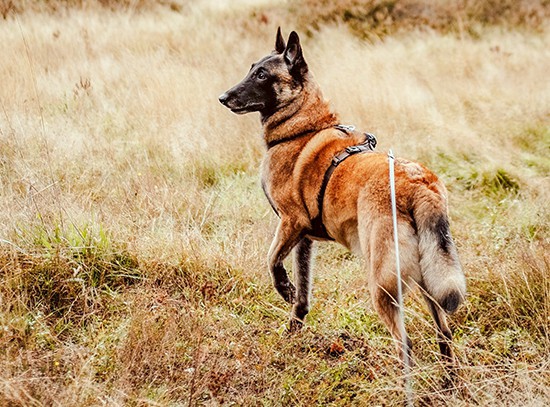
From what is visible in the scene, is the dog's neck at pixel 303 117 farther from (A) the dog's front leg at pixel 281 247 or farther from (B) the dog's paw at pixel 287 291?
(B) the dog's paw at pixel 287 291

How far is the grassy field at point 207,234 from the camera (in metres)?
2.93

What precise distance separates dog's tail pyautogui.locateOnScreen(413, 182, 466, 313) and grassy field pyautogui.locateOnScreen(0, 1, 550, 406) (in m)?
0.37

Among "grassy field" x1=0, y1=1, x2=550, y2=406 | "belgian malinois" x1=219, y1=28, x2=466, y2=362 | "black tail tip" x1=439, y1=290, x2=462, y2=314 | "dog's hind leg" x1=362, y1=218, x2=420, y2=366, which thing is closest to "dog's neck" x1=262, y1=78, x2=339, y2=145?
"belgian malinois" x1=219, y1=28, x2=466, y2=362

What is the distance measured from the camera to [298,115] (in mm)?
3779

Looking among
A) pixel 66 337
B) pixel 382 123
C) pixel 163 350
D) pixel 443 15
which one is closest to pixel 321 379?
pixel 163 350

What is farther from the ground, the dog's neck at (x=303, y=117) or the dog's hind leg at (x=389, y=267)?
the dog's neck at (x=303, y=117)

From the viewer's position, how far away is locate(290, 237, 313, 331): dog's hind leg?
3588 mm

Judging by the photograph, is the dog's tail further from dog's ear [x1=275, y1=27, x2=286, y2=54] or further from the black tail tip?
dog's ear [x1=275, y1=27, x2=286, y2=54]

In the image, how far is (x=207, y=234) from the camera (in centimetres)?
446

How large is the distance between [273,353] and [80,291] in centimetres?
120

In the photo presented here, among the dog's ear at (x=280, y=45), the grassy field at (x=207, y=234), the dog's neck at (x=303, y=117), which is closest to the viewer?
the grassy field at (x=207, y=234)

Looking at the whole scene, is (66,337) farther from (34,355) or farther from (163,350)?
(163,350)

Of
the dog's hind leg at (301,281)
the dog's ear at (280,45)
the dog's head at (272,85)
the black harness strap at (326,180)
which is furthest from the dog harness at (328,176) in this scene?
the dog's ear at (280,45)

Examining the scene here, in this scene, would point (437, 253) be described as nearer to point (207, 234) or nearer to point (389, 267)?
point (389, 267)
